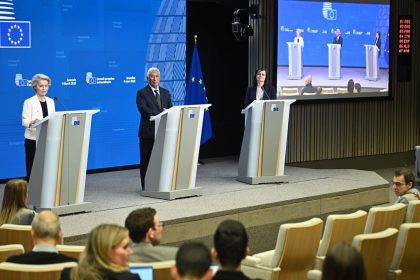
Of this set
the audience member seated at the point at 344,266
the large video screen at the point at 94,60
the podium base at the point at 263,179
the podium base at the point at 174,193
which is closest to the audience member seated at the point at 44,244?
the audience member seated at the point at 344,266

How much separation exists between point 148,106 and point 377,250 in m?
4.12

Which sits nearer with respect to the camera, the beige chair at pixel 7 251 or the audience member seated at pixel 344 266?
the audience member seated at pixel 344 266

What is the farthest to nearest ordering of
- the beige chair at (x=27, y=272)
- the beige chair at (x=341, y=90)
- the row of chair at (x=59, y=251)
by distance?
1. the beige chair at (x=341, y=90)
2. the row of chair at (x=59, y=251)
3. the beige chair at (x=27, y=272)

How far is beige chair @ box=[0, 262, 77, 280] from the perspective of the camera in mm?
4285

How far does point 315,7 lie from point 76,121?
6.11 meters

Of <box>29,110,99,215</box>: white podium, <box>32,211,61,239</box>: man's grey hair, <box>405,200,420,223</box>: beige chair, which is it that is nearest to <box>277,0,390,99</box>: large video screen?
<box>29,110,99,215</box>: white podium

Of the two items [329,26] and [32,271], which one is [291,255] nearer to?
[32,271]

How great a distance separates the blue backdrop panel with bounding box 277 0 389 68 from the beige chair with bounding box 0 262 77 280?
8.66m

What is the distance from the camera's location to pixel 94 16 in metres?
11.0

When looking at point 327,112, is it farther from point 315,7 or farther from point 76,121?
point 76,121

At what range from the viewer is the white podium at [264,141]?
9.74 m

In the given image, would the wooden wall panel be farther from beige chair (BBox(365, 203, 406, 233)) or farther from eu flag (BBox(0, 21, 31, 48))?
beige chair (BBox(365, 203, 406, 233))

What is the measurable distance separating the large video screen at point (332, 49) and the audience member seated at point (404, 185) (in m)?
5.63

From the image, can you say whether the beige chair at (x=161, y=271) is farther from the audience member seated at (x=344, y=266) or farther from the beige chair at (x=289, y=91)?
the beige chair at (x=289, y=91)
